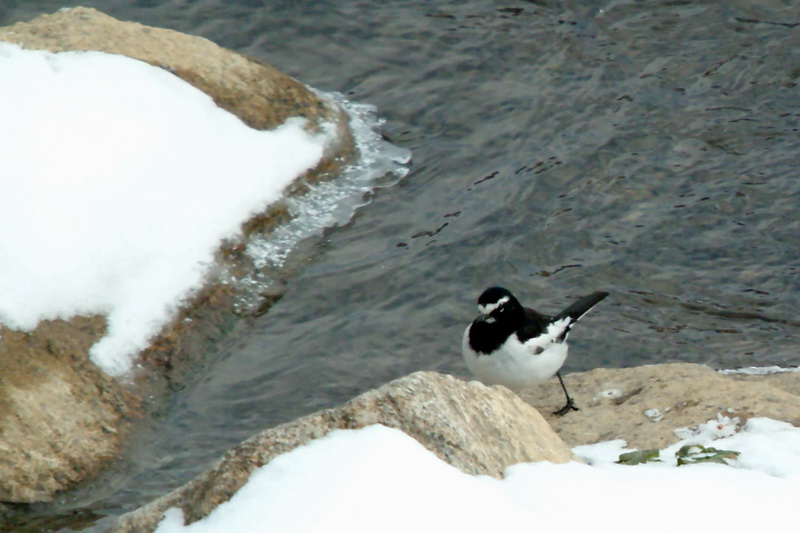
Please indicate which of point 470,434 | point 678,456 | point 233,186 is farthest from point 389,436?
point 233,186

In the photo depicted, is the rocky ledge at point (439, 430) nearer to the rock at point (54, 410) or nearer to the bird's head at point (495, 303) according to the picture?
the bird's head at point (495, 303)

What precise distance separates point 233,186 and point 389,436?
4.45 meters

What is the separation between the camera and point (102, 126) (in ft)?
24.1

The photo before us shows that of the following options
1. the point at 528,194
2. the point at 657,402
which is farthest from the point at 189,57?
the point at 657,402

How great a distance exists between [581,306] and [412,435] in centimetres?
359

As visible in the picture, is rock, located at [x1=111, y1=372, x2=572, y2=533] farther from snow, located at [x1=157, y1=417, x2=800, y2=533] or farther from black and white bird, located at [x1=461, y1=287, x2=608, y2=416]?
black and white bird, located at [x1=461, y1=287, x2=608, y2=416]

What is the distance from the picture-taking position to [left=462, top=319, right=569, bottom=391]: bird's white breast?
661 cm

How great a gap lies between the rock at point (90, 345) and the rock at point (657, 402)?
241cm

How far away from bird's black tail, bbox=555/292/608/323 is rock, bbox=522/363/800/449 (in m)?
0.43

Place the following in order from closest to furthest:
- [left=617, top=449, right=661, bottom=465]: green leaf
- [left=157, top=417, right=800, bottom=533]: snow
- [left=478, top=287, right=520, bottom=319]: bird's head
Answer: [left=157, top=417, right=800, bottom=533]: snow < [left=617, top=449, right=661, bottom=465]: green leaf < [left=478, top=287, right=520, bottom=319]: bird's head

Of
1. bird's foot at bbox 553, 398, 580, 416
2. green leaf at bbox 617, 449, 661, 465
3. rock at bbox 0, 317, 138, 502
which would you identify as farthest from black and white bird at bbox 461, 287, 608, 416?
rock at bbox 0, 317, 138, 502

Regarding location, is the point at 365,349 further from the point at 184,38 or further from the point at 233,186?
Answer: the point at 184,38

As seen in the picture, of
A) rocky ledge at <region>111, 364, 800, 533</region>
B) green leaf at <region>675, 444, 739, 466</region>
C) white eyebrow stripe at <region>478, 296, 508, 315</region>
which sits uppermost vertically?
rocky ledge at <region>111, 364, 800, 533</region>

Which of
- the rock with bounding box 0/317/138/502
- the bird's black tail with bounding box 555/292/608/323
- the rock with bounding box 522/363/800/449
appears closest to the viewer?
the rock with bounding box 522/363/800/449
